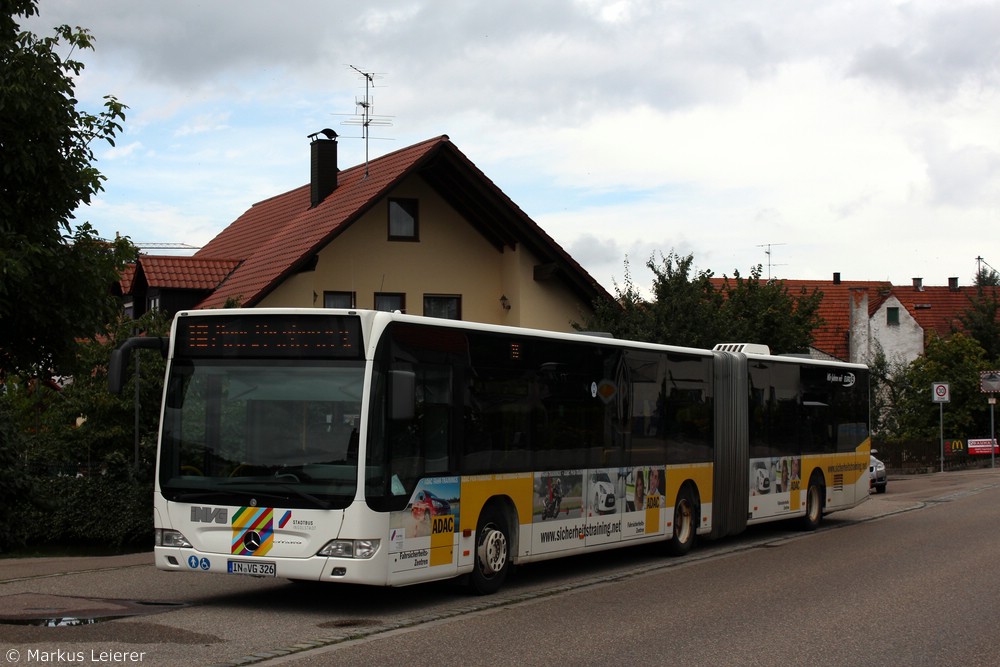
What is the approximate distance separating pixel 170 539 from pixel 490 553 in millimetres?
3093

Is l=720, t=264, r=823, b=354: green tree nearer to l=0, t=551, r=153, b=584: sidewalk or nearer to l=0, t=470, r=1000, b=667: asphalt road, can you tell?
l=0, t=470, r=1000, b=667: asphalt road

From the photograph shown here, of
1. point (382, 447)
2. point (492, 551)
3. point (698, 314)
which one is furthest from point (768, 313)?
point (382, 447)

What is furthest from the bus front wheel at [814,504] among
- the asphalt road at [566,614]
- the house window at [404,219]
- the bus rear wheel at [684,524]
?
the house window at [404,219]

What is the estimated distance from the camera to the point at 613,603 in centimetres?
1233

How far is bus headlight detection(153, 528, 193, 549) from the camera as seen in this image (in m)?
11.8

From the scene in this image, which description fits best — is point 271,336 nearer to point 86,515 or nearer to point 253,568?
point 253,568

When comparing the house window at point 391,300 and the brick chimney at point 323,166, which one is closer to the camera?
the house window at point 391,300

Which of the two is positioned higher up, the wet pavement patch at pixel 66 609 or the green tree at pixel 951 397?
the green tree at pixel 951 397

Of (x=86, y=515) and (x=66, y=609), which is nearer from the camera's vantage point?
Answer: (x=66, y=609)

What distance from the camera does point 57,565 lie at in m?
15.5

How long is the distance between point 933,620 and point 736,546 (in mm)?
7773

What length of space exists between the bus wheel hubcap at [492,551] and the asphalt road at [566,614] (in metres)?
0.30

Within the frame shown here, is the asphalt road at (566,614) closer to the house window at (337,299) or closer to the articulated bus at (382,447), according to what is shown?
the articulated bus at (382,447)

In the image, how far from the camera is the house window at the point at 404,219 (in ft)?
103
